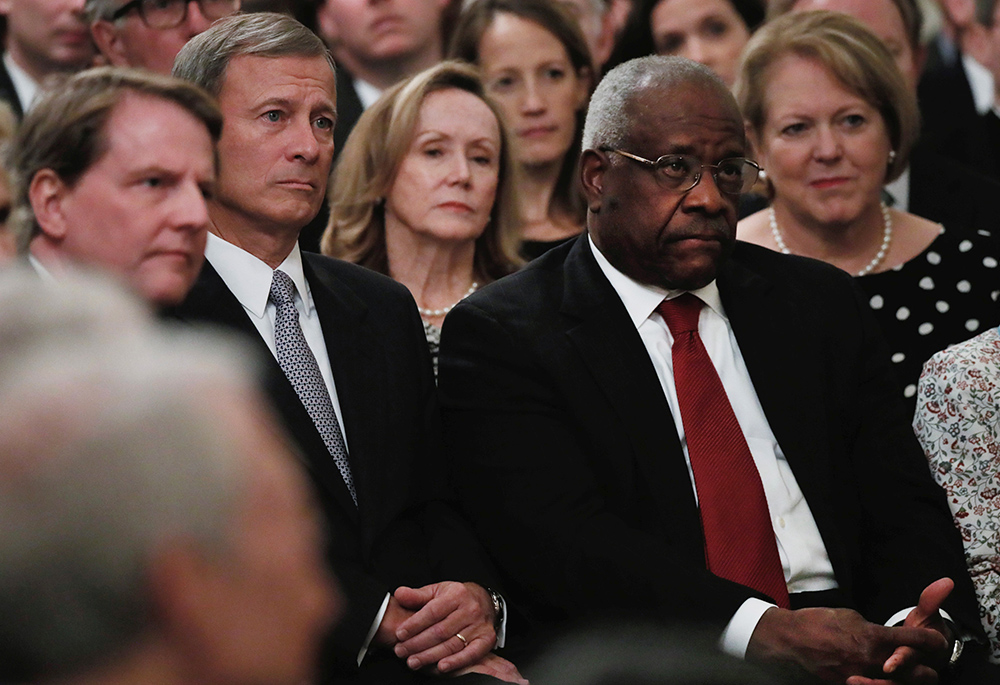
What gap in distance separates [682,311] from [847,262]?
3.34 feet

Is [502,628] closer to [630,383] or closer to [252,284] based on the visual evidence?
[630,383]

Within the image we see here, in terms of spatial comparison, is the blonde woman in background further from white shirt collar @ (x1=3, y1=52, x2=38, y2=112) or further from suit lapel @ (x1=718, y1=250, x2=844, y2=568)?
white shirt collar @ (x1=3, y1=52, x2=38, y2=112)

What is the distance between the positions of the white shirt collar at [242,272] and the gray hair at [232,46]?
1.06 ft

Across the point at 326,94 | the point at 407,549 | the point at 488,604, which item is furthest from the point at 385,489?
the point at 326,94

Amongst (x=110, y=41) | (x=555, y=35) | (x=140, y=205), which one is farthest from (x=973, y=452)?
→ (x=110, y=41)

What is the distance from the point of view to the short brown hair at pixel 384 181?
3.33 m

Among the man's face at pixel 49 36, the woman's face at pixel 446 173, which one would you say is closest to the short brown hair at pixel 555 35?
the woman's face at pixel 446 173

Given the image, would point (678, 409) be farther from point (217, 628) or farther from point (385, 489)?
A: point (217, 628)

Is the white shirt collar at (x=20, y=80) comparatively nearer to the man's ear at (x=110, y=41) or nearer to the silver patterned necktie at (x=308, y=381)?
the man's ear at (x=110, y=41)

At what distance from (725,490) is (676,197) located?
0.59m

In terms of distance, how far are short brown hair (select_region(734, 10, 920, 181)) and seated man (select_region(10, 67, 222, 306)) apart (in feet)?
6.17

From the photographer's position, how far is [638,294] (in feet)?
8.52

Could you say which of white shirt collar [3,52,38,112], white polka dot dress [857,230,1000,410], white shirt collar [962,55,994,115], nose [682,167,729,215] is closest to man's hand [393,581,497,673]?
nose [682,167,729,215]

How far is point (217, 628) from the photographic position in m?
1.05
